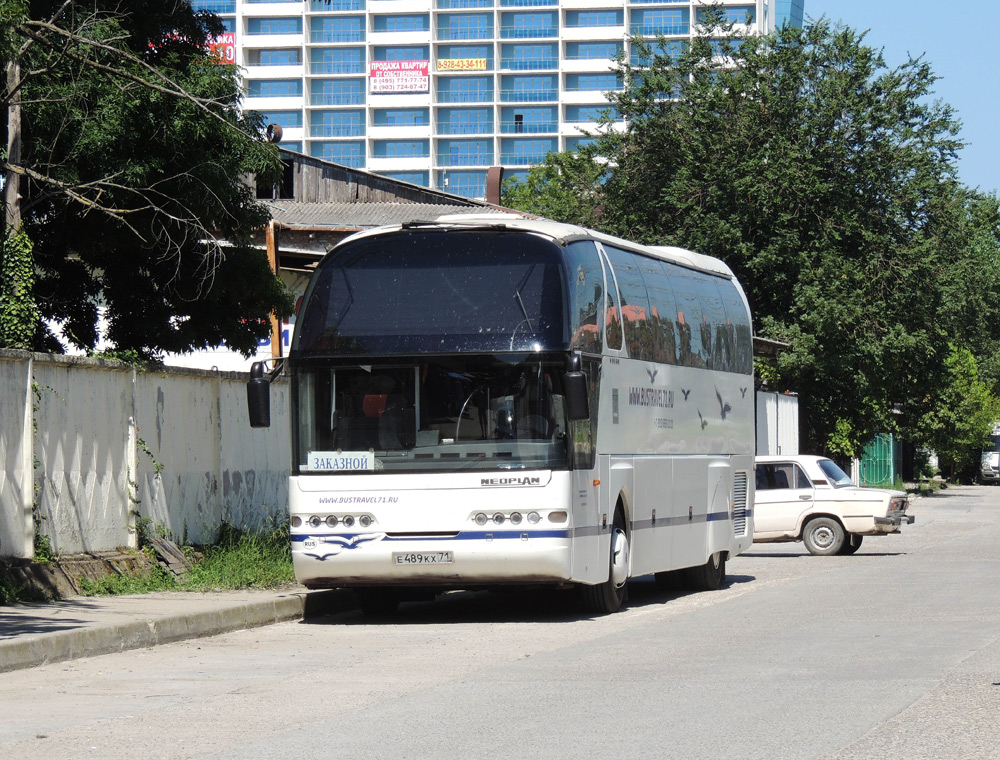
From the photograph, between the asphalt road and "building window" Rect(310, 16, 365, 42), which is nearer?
the asphalt road

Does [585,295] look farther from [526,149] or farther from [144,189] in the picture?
[526,149]

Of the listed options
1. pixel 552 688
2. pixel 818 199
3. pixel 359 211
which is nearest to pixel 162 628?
pixel 552 688

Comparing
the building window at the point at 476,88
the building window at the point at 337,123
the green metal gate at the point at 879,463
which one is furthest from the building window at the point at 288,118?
the green metal gate at the point at 879,463

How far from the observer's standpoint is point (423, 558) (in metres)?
13.9

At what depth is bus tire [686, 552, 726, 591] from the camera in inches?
725

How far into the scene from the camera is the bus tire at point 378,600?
15195 mm

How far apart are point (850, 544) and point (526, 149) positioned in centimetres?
11872

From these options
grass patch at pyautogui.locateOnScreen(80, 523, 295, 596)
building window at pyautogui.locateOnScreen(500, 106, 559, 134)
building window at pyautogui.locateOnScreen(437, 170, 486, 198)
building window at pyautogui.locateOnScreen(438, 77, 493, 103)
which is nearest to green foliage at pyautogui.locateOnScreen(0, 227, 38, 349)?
grass patch at pyautogui.locateOnScreen(80, 523, 295, 596)

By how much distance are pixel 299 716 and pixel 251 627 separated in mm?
5446

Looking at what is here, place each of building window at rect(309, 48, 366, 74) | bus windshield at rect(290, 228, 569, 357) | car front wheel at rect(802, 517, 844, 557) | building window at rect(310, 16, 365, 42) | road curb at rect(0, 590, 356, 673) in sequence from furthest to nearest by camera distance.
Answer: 1. building window at rect(309, 48, 366, 74)
2. building window at rect(310, 16, 365, 42)
3. car front wheel at rect(802, 517, 844, 557)
4. bus windshield at rect(290, 228, 569, 357)
5. road curb at rect(0, 590, 356, 673)

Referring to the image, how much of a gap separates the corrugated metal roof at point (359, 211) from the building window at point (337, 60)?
93367 millimetres

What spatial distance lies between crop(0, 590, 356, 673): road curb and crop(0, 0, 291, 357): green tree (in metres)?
3.82

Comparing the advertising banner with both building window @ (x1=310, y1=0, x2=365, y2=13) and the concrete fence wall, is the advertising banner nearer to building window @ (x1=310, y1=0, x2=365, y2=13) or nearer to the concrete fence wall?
building window @ (x1=310, y1=0, x2=365, y2=13)

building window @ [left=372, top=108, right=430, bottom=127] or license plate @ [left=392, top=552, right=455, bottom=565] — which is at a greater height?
building window @ [left=372, top=108, right=430, bottom=127]
